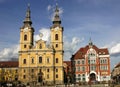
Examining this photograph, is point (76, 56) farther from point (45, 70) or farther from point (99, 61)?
point (45, 70)

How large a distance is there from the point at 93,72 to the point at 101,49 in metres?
9.45

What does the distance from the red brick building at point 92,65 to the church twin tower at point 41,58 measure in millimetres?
9572

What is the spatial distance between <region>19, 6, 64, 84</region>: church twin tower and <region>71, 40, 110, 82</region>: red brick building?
9.57 metres

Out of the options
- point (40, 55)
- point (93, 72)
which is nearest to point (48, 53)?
point (40, 55)

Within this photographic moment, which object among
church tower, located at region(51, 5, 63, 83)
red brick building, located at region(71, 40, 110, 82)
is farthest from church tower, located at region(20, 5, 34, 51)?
red brick building, located at region(71, 40, 110, 82)

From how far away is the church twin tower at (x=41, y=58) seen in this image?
8806 cm

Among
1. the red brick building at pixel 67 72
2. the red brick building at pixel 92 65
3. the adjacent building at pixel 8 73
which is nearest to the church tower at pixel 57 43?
the red brick building at pixel 92 65

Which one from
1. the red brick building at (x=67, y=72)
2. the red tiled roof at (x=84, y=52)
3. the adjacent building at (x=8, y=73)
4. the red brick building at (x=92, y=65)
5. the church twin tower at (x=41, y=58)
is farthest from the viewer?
the red brick building at (x=67, y=72)

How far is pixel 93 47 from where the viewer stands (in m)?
97.1

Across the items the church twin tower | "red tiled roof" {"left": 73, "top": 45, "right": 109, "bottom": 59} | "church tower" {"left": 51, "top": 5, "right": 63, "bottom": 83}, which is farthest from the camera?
"red tiled roof" {"left": 73, "top": 45, "right": 109, "bottom": 59}

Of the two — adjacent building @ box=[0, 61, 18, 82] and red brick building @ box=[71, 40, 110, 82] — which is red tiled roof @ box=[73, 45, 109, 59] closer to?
red brick building @ box=[71, 40, 110, 82]

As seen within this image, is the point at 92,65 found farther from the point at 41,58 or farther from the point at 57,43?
the point at 41,58

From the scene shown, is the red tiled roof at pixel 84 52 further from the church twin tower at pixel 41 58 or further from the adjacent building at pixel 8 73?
the adjacent building at pixel 8 73

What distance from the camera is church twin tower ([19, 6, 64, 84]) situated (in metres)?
88.1
